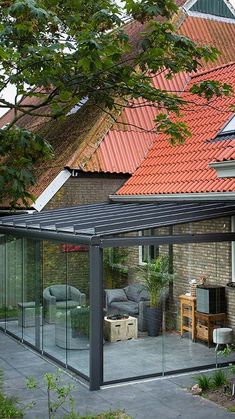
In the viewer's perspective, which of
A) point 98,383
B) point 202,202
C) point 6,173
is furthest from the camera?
point 202,202

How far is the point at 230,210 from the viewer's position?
1130 cm

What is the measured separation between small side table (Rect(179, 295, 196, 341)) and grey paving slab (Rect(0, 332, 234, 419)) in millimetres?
863

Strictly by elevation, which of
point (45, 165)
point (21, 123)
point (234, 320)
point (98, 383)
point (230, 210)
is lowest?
point (98, 383)

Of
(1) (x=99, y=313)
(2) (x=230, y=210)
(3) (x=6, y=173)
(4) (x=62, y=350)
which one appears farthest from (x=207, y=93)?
(4) (x=62, y=350)

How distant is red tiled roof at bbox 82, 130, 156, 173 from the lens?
1579 cm

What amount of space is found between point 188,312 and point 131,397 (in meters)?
2.30

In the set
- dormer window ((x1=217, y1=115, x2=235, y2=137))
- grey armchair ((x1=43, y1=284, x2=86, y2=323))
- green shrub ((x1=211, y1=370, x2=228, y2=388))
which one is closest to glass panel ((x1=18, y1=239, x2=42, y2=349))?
grey armchair ((x1=43, y1=284, x2=86, y2=323))

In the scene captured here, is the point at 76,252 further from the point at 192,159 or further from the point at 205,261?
the point at 192,159

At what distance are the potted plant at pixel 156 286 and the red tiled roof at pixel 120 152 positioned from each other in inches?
216

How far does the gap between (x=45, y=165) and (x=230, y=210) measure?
22.9 feet

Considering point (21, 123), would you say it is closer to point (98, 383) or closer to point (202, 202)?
point (202, 202)

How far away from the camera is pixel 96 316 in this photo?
9922 millimetres

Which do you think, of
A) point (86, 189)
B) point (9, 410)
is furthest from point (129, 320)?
point (86, 189)

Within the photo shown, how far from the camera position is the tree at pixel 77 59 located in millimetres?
8117
